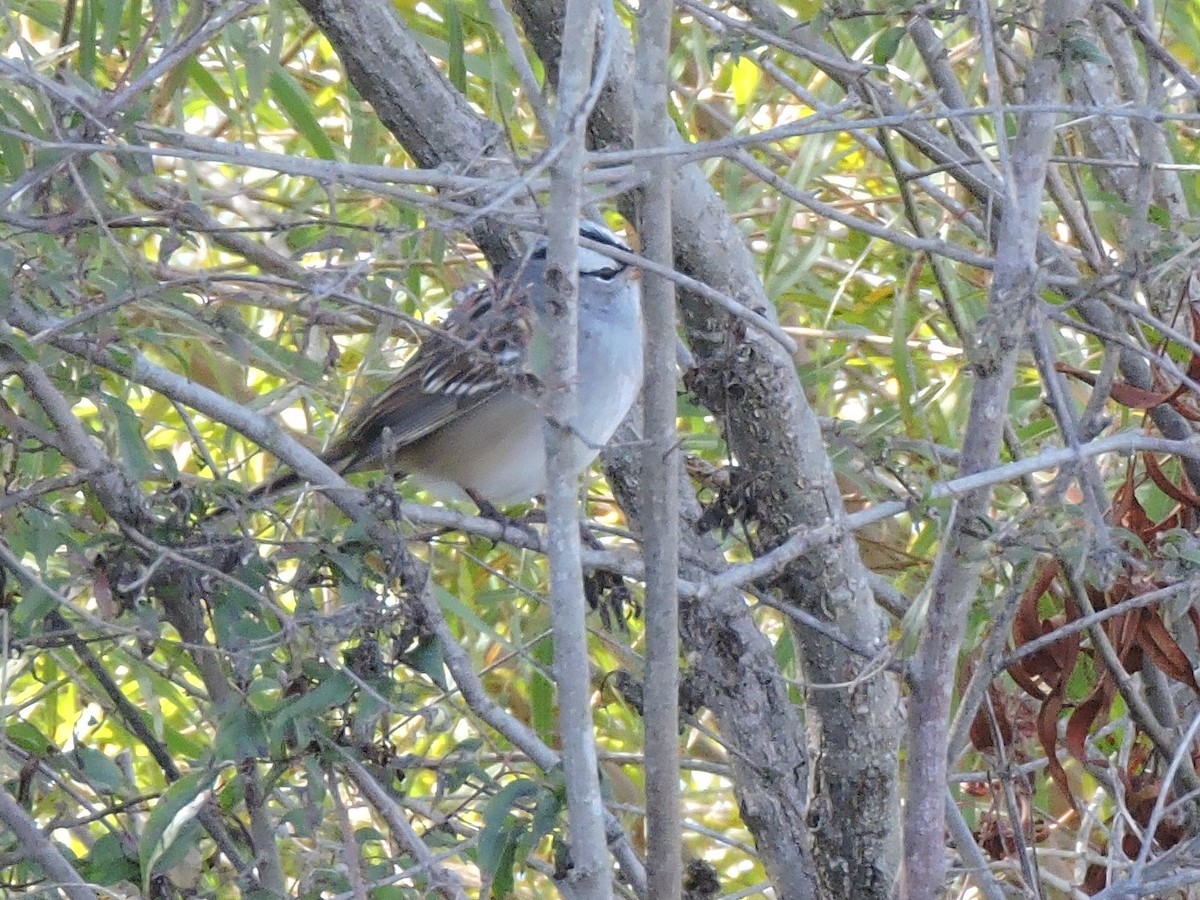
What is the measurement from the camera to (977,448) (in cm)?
166

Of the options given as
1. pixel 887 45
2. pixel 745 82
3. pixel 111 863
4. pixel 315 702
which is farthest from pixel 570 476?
pixel 745 82

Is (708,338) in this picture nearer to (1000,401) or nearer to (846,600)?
(846,600)

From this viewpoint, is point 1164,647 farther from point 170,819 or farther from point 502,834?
point 170,819

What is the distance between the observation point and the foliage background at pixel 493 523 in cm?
160

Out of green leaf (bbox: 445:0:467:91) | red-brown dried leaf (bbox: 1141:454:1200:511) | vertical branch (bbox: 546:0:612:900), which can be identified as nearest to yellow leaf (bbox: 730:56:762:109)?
green leaf (bbox: 445:0:467:91)

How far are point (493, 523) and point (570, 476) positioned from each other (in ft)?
2.33

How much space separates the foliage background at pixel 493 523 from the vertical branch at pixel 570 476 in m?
0.08

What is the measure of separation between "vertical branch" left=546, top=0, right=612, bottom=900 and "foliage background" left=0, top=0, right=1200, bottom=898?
0.08m

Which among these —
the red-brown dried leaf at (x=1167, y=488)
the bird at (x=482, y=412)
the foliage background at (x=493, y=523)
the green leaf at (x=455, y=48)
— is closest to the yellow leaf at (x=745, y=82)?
the foliage background at (x=493, y=523)

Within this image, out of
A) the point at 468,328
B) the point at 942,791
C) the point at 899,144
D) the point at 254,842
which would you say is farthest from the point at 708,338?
the point at 899,144

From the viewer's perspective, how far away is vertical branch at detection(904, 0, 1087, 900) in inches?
60.2

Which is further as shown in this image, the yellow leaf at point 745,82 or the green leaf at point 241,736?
the yellow leaf at point 745,82

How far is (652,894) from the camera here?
1.68 metres

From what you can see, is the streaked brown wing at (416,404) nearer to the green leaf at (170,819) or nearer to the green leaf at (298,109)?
the green leaf at (298,109)
